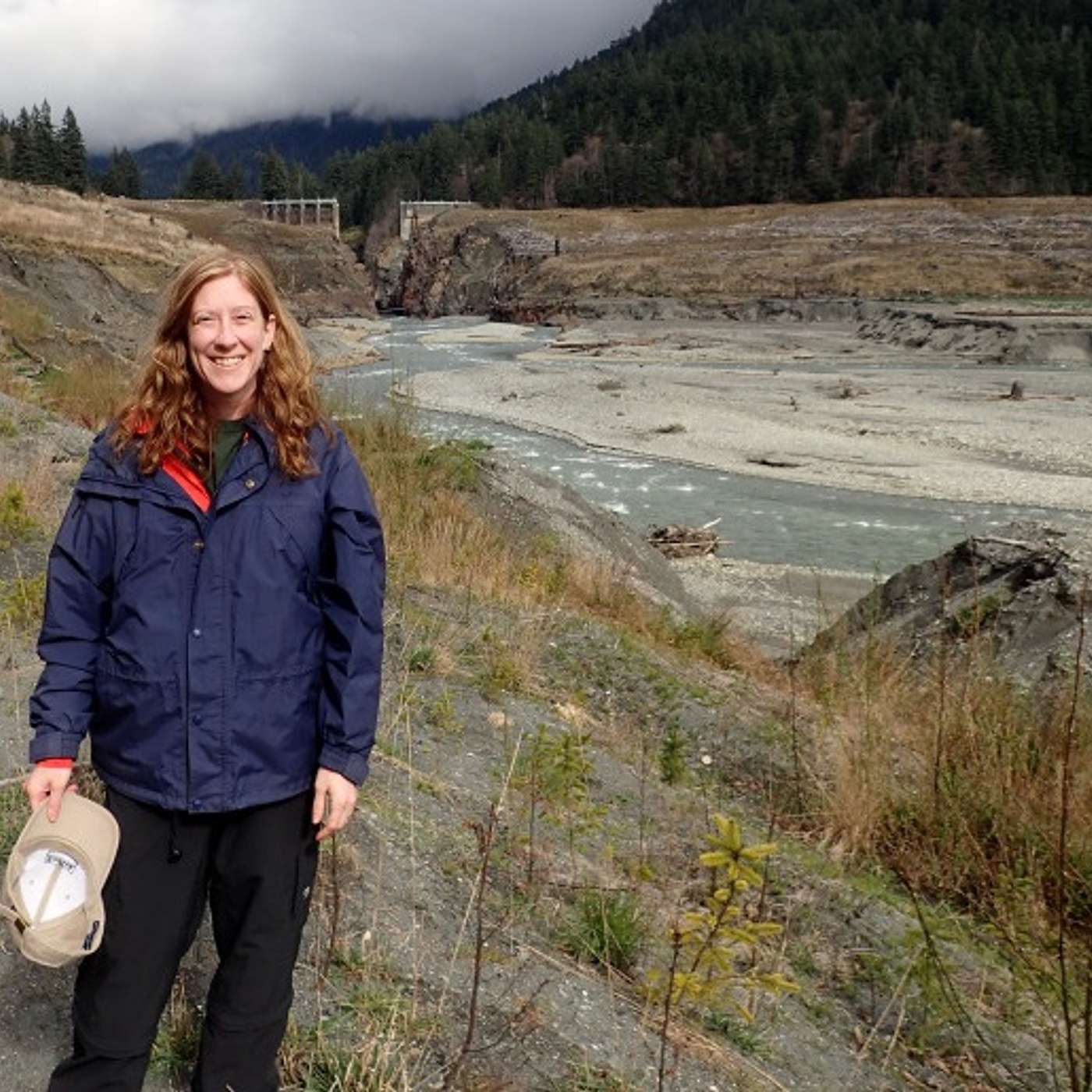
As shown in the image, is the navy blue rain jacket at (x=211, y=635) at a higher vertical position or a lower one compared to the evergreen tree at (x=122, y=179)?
lower

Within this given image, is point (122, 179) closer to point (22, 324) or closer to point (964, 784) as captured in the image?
point (22, 324)

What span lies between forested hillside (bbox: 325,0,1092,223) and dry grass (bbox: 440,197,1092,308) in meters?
11.8

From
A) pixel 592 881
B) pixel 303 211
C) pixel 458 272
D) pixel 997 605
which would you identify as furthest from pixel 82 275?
pixel 303 211

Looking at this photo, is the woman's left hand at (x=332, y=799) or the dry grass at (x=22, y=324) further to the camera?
the dry grass at (x=22, y=324)

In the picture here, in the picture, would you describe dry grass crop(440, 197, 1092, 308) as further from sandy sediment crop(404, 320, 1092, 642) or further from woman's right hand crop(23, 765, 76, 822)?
woman's right hand crop(23, 765, 76, 822)

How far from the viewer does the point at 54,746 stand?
2246mm

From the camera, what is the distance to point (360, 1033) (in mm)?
2631

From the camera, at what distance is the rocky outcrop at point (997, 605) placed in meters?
6.55

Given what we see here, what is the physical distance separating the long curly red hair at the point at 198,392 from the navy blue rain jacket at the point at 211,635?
0.05 m

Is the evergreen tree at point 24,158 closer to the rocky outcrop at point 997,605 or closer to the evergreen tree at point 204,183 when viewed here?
the evergreen tree at point 204,183

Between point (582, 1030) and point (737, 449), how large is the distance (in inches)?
907

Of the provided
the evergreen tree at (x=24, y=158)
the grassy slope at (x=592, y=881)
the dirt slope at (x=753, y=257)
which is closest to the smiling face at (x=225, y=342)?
the grassy slope at (x=592, y=881)

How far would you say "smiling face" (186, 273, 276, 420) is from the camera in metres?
2.38

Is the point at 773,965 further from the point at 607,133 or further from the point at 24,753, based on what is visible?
the point at 607,133
